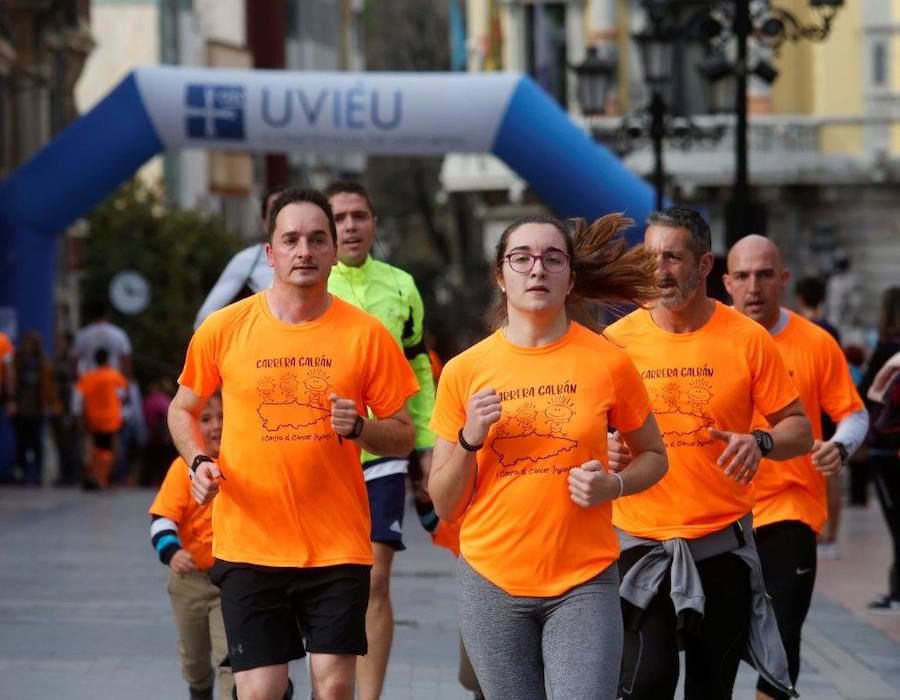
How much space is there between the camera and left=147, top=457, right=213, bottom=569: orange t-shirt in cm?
780

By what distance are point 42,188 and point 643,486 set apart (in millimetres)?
16417

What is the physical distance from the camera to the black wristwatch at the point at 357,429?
6.44m

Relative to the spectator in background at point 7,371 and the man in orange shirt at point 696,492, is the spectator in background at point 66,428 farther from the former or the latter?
the man in orange shirt at point 696,492

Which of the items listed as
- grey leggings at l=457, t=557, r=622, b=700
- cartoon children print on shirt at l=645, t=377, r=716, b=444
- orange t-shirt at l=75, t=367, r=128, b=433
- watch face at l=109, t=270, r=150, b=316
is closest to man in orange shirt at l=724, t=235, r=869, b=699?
cartoon children print on shirt at l=645, t=377, r=716, b=444

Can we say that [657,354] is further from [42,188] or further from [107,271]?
[107,271]

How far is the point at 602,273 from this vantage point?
20.9 ft

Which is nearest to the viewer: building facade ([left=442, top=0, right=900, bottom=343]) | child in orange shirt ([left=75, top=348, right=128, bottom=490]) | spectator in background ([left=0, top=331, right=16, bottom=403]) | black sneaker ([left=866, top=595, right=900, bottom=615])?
black sneaker ([left=866, top=595, right=900, bottom=615])

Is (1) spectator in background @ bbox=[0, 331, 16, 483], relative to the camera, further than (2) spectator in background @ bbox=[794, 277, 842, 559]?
Yes

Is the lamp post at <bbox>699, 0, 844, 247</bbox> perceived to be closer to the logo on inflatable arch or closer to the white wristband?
the logo on inflatable arch

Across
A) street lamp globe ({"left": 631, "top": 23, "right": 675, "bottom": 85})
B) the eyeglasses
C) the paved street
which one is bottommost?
the paved street

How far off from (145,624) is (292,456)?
5664 millimetres

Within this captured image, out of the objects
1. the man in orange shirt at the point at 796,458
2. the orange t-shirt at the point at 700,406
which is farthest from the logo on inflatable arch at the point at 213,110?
the orange t-shirt at the point at 700,406

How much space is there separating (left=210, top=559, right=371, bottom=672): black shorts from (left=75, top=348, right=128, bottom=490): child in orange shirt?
1762 cm

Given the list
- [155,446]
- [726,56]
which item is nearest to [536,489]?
[726,56]
